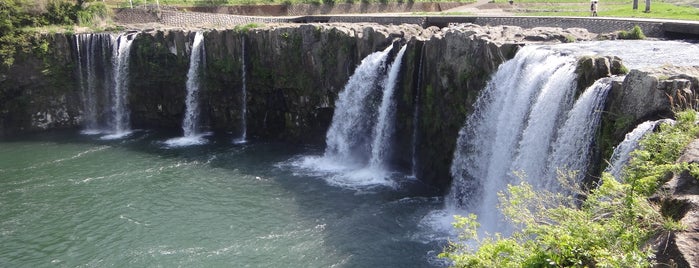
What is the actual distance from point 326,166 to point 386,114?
474 centimetres

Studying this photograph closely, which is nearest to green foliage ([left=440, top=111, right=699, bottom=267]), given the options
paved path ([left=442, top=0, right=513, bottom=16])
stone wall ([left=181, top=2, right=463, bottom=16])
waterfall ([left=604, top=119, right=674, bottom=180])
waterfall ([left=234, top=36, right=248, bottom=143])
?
waterfall ([left=604, top=119, right=674, bottom=180])

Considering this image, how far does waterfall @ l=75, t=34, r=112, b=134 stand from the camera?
39906mm

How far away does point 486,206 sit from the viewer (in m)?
22.5

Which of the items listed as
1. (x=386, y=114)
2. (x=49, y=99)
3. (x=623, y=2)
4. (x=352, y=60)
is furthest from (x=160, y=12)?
(x=623, y=2)

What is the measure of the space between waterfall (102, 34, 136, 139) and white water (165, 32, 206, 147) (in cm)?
482

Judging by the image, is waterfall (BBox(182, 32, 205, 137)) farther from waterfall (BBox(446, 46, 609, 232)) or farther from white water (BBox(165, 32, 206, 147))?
waterfall (BBox(446, 46, 609, 232))

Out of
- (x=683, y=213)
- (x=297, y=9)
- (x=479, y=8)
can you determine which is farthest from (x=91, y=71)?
(x=683, y=213)

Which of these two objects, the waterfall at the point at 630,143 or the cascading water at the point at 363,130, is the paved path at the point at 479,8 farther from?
the waterfall at the point at 630,143

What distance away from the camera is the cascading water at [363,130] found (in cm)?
2905

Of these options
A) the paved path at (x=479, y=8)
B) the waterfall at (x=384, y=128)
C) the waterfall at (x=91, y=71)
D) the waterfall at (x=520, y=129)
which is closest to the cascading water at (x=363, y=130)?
the waterfall at (x=384, y=128)

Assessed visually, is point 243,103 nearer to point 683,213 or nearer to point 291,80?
point 291,80

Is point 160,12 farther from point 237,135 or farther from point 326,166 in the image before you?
point 326,166

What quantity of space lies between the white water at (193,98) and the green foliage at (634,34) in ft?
85.8

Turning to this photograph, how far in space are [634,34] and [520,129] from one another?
11323 mm
